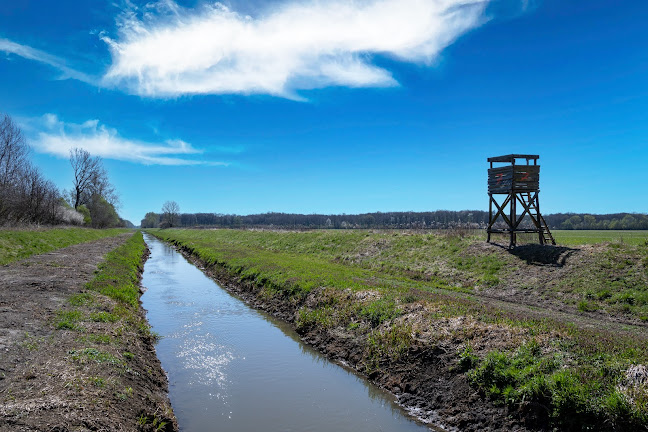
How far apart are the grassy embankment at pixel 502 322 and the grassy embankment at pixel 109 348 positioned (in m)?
5.71

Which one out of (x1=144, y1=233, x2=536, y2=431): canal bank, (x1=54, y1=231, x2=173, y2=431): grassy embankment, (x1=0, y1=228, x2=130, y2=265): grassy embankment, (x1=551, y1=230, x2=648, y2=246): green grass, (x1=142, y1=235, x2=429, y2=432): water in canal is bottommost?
(x1=142, y1=235, x2=429, y2=432): water in canal

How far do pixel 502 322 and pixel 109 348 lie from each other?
9935mm

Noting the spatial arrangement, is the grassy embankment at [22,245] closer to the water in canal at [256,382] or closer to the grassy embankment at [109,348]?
the grassy embankment at [109,348]

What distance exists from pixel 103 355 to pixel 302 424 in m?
4.68

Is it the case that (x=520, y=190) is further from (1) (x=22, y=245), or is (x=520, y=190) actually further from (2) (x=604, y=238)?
(1) (x=22, y=245)

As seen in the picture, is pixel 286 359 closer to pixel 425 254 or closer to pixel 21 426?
pixel 21 426

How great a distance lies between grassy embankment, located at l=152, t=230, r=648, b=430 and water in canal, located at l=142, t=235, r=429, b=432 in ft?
4.79

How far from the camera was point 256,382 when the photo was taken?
9.74m

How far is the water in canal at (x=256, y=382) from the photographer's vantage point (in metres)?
7.82

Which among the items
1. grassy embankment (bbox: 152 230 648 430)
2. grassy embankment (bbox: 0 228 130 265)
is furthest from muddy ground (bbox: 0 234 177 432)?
grassy embankment (bbox: 0 228 130 265)

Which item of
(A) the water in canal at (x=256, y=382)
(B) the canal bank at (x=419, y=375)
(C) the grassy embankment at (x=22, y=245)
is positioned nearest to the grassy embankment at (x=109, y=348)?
(A) the water in canal at (x=256, y=382)

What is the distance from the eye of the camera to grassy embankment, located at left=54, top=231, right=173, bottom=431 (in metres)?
6.90

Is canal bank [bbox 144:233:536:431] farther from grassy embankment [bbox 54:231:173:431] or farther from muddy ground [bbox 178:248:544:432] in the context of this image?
grassy embankment [bbox 54:231:173:431]

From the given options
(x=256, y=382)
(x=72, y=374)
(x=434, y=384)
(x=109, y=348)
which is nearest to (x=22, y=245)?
(x=109, y=348)
